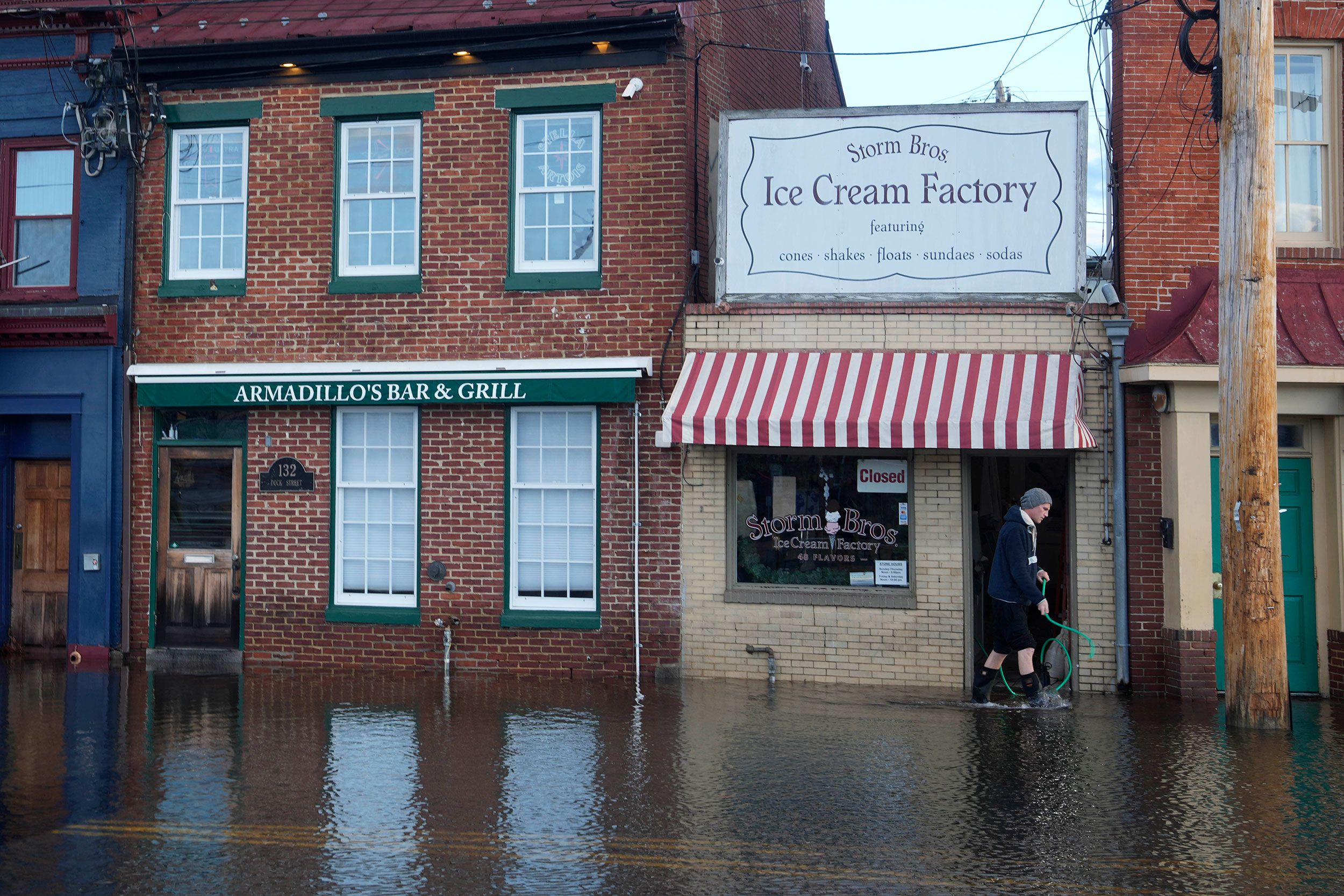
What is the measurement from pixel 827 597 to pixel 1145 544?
2.96 metres

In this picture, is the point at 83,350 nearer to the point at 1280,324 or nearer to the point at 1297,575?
the point at 1280,324

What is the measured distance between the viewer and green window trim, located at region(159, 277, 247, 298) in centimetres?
1403

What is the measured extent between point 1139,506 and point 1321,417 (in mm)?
1808

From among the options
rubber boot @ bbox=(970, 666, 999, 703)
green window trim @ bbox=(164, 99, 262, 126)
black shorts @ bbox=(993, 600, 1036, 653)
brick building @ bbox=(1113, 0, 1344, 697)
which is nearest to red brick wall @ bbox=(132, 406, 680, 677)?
rubber boot @ bbox=(970, 666, 999, 703)

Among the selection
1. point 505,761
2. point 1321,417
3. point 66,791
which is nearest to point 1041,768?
point 505,761

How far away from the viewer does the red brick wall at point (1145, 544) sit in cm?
1208

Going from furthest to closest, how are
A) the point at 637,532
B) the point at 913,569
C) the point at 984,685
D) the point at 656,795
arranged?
the point at 637,532 < the point at 913,569 < the point at 984,685 < the point at 656,795

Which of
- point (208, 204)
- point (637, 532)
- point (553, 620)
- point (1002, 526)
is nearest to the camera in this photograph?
point (1002, 526)

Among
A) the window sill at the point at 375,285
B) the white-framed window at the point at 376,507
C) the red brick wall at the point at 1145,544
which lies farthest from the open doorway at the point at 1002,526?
the window sill at the point at 375,285

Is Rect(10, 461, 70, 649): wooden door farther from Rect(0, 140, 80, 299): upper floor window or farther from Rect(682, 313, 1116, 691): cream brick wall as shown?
Rect(682, 313, 1116, 691): cream brick wall

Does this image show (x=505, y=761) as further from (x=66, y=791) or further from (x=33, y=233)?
(x=33, y=233)

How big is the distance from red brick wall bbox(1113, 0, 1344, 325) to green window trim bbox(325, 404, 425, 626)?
23.6 ft

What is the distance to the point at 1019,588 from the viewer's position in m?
11.1

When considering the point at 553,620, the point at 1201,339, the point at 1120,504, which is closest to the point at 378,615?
the point at 553,620
